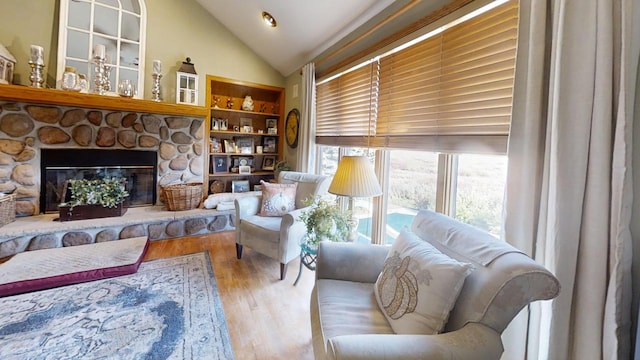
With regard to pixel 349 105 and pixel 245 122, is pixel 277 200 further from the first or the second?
pixel 245 122

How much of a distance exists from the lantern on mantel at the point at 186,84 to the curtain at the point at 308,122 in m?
1.47

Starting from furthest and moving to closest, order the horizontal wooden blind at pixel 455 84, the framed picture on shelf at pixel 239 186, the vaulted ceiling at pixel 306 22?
the framed picture on shelf at pixel 239 186 < the vaulted ceiling at pixel 306 22 < the horizontal wooden blind at pixel 455 84

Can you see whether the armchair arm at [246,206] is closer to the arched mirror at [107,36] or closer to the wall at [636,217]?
the arched mirror at [107,36]

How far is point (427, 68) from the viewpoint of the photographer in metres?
1.77

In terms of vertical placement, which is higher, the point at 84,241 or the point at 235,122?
the point at 235,122

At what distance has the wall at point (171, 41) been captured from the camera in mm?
2744

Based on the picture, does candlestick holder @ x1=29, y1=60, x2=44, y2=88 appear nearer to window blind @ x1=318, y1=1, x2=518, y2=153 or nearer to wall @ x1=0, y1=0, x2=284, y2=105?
wall @ x1=0, y1=0, x2=284, y2=105

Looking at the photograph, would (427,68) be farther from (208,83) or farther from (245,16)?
(208,83)

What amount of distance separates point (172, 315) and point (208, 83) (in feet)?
9.82

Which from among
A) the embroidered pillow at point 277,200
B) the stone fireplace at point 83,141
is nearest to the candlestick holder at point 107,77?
the stone fireplace at point 83,141

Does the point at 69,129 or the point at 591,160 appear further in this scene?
the point at 69,129

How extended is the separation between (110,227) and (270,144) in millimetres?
2369

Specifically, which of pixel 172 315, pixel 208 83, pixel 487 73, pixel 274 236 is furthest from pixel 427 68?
pixel 208 83

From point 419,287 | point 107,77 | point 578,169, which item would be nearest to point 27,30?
point 107,77
